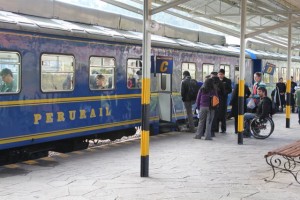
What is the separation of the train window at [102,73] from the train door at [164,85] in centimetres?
173

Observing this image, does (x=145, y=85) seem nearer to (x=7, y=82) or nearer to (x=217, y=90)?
(x=7, y=82)

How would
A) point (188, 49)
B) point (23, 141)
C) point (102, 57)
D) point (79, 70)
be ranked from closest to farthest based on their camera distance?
point (23, 141) < point (79, 70) < point (102, 57) < point (188, 49)

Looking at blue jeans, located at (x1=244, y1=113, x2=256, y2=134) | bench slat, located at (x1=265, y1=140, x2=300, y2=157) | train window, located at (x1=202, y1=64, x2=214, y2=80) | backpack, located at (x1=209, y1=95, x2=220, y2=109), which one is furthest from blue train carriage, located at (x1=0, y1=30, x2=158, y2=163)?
bench slat, located at (x1=265, y1=140, x2=300, y2=157)

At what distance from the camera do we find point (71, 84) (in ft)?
29.9

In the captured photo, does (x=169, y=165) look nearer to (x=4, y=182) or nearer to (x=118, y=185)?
(x=118, y=185)

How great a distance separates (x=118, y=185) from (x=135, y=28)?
232 inches

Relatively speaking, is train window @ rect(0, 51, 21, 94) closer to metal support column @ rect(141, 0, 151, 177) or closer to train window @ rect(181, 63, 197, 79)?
metal support column @ rect(141, 0, 151, 177)

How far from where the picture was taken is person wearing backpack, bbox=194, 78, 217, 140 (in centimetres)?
1133

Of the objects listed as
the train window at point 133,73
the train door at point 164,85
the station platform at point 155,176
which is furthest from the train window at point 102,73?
the train door at point 164,85

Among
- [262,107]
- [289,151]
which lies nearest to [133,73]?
[262,107]

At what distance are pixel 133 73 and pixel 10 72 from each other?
12.6 feet

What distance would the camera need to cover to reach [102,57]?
9.98 metres

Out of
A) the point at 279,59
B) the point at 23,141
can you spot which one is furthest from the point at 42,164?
the point at 279,59

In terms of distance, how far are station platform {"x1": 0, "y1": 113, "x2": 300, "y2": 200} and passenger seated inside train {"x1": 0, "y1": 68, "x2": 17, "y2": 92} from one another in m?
1.39
